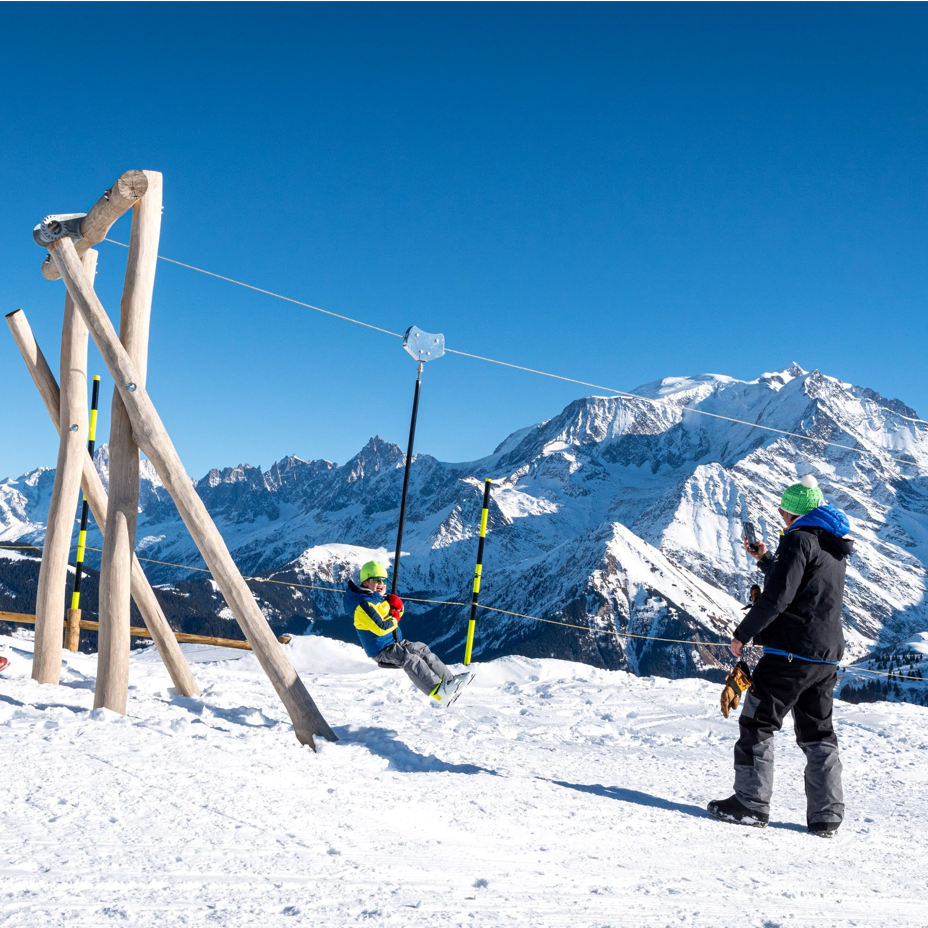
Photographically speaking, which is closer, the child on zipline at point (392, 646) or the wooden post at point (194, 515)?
the wooden post at point (194, 515)

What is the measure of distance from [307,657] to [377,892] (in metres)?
7.64

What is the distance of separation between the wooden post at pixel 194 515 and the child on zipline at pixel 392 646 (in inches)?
30.0

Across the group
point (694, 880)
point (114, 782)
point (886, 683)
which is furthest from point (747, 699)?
point (886, 683)

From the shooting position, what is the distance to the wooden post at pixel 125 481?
17.5 ft

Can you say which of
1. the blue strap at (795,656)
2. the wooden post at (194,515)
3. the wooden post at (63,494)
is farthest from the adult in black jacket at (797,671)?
the wooden post at (63,494)

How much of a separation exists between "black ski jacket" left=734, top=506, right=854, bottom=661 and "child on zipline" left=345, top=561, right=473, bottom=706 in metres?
2.36

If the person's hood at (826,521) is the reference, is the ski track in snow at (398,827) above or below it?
below

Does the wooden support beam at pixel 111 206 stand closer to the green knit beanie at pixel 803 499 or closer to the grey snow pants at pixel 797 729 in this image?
the green knit beanie at pixel 803 499

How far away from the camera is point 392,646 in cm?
598

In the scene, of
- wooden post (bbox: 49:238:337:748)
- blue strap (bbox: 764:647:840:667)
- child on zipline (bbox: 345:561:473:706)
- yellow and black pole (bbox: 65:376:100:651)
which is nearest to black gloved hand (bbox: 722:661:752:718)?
blue strap (bbox: 764:647:840:667)

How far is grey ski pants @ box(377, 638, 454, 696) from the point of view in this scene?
5.96 m

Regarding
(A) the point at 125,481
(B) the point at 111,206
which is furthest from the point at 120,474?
(B) the point at 111,206

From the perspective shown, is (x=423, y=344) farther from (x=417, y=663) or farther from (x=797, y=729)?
(x=797, y=729)

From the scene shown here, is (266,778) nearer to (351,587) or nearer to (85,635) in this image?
(351,587)
